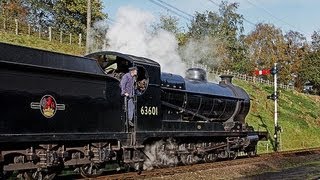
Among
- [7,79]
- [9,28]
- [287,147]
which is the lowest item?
[287,147]

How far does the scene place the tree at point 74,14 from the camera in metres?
52.2

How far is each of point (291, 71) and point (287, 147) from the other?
168 ft

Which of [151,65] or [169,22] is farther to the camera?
[169,22]

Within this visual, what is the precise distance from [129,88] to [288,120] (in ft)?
83.1

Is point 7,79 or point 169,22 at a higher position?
point 169,22

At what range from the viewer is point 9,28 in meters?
35.2

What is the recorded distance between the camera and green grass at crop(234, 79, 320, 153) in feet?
98.9

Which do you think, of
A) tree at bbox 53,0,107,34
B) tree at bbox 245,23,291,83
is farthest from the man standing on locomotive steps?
tree at bbox 245,23,291,83

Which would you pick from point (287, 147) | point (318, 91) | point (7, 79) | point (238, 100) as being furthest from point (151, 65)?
point (318, 91)

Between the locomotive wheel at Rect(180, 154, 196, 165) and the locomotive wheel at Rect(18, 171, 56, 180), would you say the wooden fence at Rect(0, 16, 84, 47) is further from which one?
the locomotive wheel at Rect(18, 171, 56, 180)

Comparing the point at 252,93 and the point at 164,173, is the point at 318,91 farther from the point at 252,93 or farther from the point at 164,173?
the point at 164,173

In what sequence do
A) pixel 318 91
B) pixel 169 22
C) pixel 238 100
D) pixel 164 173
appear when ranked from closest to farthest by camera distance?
pixel 164 173, pixel 238 100, pixel 169 22, pixel 318 91

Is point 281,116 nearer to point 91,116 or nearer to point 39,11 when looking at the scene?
point 91,116

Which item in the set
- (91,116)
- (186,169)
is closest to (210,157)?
(186,169)
